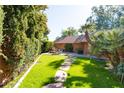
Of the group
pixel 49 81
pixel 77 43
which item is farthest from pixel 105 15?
pixel 49 81

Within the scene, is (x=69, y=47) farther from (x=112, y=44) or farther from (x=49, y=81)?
(x=49, y=81)

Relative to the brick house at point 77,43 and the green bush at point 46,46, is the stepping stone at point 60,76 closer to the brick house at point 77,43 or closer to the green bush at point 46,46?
the green bush at point 46,46

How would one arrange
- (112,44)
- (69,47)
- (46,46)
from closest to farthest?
(112,44) → (46,46) → (69,47)

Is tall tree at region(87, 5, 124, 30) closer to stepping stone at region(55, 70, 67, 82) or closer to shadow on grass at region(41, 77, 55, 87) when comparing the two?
stepping stone at region(55, 70, 67, 82)

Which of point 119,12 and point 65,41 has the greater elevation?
point 119,12

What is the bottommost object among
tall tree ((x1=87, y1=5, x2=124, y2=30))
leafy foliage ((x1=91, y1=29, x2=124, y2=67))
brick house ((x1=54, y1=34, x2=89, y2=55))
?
brick house ((x1=54, y1=34, x2=89, y2=55))

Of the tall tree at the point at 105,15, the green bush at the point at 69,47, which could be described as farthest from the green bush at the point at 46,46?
the tall tree at the point at 105,15

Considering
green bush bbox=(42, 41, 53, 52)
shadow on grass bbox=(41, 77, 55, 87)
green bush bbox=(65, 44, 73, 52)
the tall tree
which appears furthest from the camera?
green bush bbox=(65, 44, 73, 52)

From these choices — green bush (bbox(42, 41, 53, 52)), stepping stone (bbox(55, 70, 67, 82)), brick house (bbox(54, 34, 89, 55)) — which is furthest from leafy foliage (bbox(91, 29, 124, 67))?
green bush (bbox(42, 41, 53, 52))

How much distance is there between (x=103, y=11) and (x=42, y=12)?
1625cm

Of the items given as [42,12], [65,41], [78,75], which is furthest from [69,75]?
[65,41]

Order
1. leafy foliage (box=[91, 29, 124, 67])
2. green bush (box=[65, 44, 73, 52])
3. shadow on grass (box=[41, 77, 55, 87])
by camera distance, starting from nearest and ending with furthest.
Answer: shadow on grass (box=[41, 77, 55, 87]) → leafy foliage (box=[91, 29, 124, 67]) → green bush (box=[65, 44, 73, 52])
